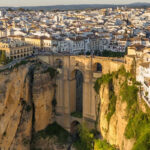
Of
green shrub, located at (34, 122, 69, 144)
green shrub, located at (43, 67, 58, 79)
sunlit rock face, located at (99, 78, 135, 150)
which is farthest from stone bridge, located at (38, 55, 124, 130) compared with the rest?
sunlit rock face, located at (99, 78, 135, 150)

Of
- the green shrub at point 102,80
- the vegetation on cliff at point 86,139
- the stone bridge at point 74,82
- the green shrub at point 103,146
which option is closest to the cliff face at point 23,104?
the stone bridge at point 74,82

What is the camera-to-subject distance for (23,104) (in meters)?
30.1

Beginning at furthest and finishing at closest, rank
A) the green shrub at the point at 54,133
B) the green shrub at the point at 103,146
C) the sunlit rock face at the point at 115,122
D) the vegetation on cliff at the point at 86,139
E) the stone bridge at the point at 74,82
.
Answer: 1. the green shrub at the point at 54,133
2. the stone bridge at the point at 74,82
3. the vegetation on cliff at the point at 86,139
4. the green shrub at the point at 103,146
5. the sunlit rock face at the point at 115,122

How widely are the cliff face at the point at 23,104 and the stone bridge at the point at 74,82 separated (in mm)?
1332

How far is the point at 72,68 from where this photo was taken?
101ft

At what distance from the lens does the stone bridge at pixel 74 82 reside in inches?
1147

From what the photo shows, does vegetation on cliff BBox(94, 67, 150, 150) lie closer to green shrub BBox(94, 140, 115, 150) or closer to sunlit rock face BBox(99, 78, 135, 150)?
sunlit rock face BBox(99, 78, 135, 150)

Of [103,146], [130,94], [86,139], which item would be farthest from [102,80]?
[103,146]

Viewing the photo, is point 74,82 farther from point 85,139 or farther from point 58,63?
point 85,139

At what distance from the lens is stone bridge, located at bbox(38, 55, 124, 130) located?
95.6 feet

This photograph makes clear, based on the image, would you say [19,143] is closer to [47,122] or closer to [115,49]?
[47,122]

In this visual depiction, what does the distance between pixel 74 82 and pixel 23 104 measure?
6.20 metres

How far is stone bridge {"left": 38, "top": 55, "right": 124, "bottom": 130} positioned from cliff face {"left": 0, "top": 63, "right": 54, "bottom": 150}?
1332mm

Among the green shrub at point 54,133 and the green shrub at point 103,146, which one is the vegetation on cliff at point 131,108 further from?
the green shrub at point 54,133
